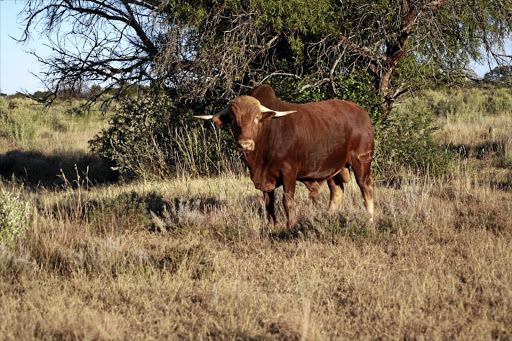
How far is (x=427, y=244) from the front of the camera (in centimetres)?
605

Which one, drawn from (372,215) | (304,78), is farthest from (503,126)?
(372,215)

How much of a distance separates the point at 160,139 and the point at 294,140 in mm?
6760

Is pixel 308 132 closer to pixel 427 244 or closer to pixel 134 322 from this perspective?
pixel 427 244

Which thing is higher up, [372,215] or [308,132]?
[308,132]

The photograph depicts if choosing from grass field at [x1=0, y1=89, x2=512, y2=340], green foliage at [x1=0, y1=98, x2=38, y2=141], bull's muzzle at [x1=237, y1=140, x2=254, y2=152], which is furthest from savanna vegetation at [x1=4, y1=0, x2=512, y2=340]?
green foliage at [x1=0, y1=98, x2=38, y2=141]

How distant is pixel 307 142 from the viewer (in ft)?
22.3

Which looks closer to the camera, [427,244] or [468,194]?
[427,244]

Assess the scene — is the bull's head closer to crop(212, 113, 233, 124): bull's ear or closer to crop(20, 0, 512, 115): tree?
crop(212, 113, 233, 124): bull's ear

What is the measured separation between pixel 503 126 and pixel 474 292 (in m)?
13.7

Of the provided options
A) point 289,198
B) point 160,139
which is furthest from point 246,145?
point 160,139

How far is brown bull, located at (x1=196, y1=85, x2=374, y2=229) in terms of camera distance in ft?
20.4

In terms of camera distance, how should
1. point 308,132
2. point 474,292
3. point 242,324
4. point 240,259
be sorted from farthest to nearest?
point 308,132
point 240,259
point 474,292
point 242,324

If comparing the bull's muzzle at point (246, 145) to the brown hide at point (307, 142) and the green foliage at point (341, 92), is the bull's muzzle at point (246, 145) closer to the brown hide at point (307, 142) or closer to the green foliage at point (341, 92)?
the brown hide at point (307, 142)

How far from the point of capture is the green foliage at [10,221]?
6.04 meters
